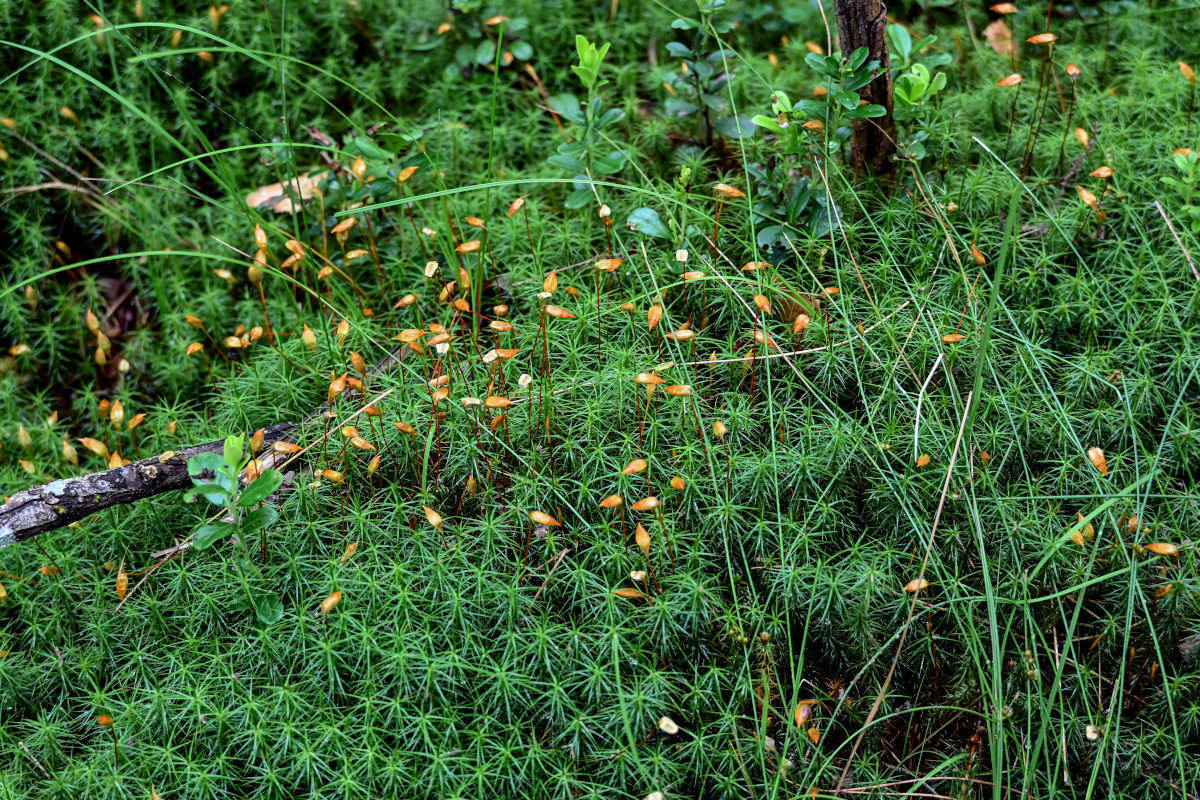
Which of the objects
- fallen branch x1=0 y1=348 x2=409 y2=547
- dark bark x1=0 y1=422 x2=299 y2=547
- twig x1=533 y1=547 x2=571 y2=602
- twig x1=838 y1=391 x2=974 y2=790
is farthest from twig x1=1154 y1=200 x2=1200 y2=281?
dark bark x1=0 y1=422 x2=299 y2=547

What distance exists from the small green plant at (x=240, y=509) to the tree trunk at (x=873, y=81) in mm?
2429

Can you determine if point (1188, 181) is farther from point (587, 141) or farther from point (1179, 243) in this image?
point (587, 141)

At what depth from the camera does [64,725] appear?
2.59 meters

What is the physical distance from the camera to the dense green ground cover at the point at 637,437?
2.44 m

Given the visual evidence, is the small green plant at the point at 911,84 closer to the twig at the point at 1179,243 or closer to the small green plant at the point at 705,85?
the small green plant at the point at 705,85

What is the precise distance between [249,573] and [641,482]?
48.8 inches

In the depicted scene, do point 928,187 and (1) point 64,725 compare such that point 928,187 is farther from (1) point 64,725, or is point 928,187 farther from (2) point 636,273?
(1) point 64,725

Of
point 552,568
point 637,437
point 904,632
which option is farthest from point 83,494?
point 904,632

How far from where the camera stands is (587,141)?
11.7ft

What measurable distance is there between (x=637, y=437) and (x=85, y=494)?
1741mm

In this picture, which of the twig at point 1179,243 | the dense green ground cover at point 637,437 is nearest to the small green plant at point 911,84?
the dense green ground cover at point 637,437

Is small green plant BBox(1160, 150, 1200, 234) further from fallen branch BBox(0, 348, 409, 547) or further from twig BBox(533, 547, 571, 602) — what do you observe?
fallen branch BBox(0, 348, 409, 547)

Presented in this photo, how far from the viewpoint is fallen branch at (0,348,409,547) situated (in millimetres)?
2717

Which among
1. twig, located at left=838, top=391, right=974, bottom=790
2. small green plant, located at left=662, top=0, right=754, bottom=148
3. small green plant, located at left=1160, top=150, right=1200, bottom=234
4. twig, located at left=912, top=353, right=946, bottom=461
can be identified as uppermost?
small green plant, located at left=662, top=0, right=754, bottom=148
